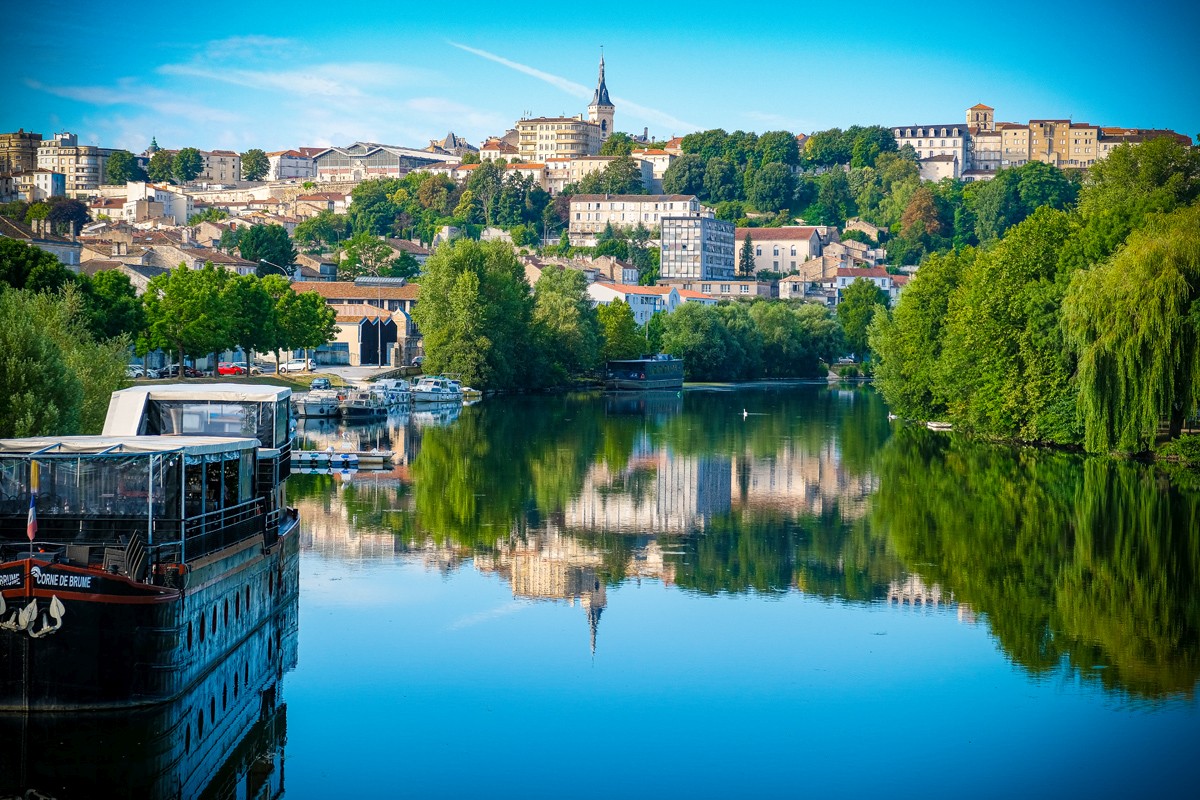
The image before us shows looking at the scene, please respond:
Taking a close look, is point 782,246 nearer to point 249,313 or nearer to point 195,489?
point 249,313

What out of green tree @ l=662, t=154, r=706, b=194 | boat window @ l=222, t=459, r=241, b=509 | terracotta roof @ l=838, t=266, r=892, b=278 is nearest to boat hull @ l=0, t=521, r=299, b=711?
boat window @ l=222, t=459, r=241, b=509

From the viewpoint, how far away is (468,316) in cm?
7169

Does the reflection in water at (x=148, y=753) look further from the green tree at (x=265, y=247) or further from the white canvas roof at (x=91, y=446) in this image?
the green tree at (x=265, y=247)

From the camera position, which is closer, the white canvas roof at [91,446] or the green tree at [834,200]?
the white canvas roof at [91,446]

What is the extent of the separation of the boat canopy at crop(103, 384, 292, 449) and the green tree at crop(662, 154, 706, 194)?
16163 cm

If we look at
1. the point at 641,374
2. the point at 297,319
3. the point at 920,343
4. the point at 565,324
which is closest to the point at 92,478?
the point at 920,343

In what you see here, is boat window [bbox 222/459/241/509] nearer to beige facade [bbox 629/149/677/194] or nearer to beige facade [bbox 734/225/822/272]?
beige facade [bbox 734/225/822/272]

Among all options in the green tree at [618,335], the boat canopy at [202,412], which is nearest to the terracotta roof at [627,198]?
the green tree at [618,335]

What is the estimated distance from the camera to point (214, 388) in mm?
22125

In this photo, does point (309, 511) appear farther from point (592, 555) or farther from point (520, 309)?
point (520, 309)

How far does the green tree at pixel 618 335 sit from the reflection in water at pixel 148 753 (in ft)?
251

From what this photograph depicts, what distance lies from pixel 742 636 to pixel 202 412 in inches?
366

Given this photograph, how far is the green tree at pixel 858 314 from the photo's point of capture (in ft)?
380

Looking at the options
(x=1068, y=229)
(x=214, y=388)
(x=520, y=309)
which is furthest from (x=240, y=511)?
(x=520, y=309)
